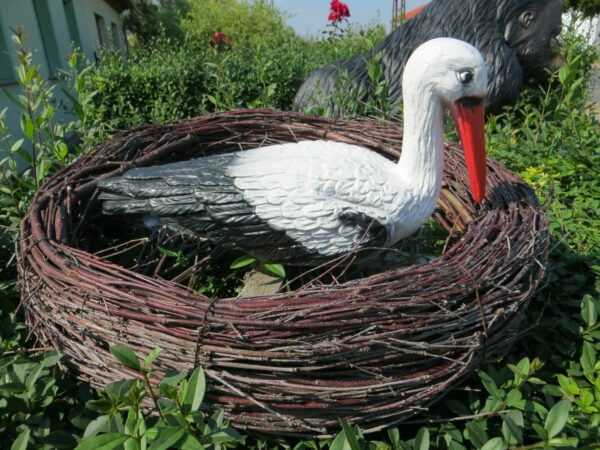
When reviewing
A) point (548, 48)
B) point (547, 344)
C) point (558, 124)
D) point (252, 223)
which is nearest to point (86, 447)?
point (252, 223)

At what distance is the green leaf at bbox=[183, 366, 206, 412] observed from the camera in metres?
0.73

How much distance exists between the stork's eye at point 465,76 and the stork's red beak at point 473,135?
0.06 m

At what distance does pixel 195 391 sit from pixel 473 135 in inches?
38.1

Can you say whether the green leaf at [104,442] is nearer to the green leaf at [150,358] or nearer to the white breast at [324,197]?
the green leaf at [150,358]

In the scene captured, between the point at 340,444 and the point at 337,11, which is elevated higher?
the point at 337,11

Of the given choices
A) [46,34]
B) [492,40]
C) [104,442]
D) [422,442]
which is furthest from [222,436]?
[46,34]

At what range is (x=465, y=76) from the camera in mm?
1082

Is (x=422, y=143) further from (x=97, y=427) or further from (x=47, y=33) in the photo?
(x=47, y=33)

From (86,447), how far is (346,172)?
2.65 ft

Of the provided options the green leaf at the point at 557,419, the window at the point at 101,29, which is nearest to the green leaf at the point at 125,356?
the green leaf at the point at 557,419

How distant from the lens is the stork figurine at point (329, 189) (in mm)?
1083

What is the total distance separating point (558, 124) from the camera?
2611 mm

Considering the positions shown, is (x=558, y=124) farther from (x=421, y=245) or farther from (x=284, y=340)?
(x=284, y=340)

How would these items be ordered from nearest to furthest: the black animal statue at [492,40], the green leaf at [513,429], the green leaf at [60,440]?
1. the green leaf at [513,429]
2. the green leaf at [60,440]
3. the black animal statue at [492,40]
